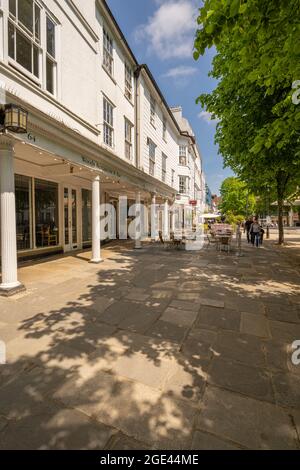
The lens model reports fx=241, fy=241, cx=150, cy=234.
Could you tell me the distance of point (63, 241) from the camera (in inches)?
451

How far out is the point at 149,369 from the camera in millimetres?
3037

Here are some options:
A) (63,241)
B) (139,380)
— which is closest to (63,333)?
(139,380)

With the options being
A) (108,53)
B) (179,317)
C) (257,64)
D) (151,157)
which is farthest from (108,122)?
(179,317)

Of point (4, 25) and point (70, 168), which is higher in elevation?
point (4, 25)

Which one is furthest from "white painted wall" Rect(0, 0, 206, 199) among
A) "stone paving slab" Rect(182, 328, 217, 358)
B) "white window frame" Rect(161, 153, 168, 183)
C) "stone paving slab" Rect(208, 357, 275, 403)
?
"white window frame" Rect(161, 153, 168, 183)

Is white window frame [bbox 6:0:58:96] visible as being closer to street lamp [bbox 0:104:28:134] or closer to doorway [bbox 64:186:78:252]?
street lamp [bbox 0:104:28:134]

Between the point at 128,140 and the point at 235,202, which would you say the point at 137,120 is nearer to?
the point at 128,140

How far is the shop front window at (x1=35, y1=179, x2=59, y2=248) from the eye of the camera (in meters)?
10.0

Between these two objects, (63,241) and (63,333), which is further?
(63,241)

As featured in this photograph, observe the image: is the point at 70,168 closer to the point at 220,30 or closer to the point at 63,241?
the point at 63,241

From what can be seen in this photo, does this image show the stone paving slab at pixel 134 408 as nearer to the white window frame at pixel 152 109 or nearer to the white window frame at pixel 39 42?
the white window frame at pixel 39 42

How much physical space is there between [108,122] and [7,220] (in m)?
8.49
